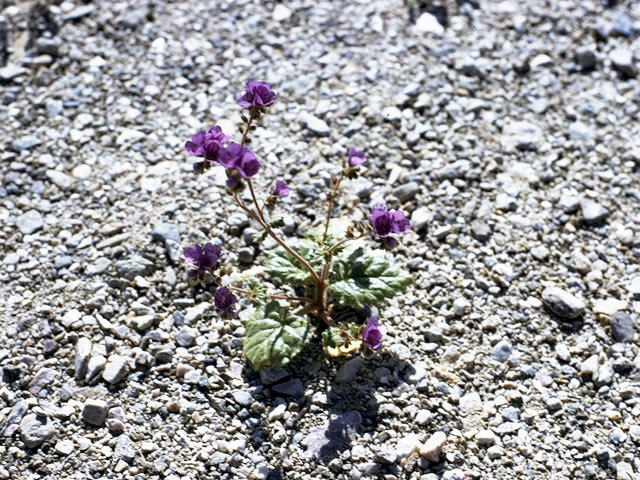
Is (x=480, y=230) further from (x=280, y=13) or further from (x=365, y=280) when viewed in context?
(x=280, y=13)

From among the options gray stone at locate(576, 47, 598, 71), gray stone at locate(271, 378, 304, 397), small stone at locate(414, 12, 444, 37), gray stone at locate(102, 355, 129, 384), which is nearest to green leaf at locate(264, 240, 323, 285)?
gray stone at locate(271, 378, 304, 397)

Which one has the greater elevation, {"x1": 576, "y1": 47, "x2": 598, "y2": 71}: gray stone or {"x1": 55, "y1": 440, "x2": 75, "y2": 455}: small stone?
{"x1": 576, "y1": 47, "x2": 598, "y2": 71}: gray stone

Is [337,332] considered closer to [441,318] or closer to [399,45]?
[441,318]

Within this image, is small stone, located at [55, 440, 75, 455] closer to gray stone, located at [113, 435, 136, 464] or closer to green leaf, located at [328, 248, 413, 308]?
gray stone, located at [113, 435, 136, 464]

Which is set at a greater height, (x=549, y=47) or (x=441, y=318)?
(x=549, y=47)

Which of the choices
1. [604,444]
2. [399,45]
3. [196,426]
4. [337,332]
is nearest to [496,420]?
[604,444]

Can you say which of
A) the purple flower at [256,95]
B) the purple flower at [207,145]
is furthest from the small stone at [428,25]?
the purple flower at [207,145]

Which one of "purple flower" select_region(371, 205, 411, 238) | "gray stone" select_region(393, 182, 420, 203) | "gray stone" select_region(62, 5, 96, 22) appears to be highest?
"purple flower" select_region(371, 205, 411, 238)
